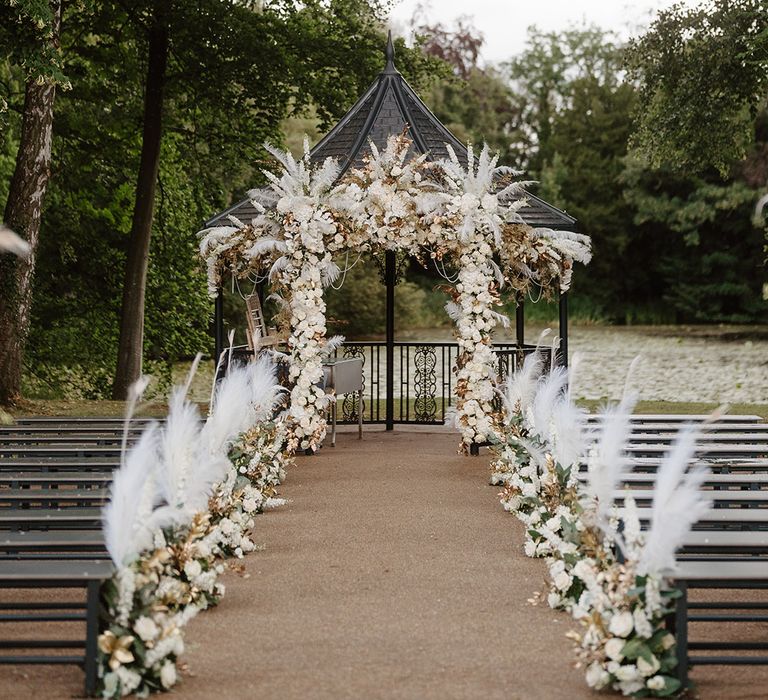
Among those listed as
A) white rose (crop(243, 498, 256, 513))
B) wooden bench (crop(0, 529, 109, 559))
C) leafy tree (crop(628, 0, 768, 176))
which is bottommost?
white rose (crop(243, 498, 256, 513))

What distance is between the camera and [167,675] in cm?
549

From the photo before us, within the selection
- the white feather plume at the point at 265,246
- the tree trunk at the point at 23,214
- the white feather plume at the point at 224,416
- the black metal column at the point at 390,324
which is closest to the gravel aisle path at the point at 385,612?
the white feather plume at the point at 224,416

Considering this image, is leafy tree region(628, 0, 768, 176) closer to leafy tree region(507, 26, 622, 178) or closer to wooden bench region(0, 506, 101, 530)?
wooden bench region(0, 506, 101, 530)

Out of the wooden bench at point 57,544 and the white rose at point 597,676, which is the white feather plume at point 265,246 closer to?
the wooden bench at point 57,544

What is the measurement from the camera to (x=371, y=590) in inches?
295

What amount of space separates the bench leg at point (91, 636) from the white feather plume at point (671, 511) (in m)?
2.45

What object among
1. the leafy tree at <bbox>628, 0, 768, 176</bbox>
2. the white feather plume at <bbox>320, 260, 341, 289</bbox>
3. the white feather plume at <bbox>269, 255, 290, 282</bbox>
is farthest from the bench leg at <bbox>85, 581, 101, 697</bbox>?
the leafy tree at <bbox>628, 0, 768, 176</bbox>

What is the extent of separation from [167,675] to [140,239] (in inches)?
630

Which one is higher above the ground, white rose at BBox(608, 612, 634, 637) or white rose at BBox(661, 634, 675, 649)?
A: white rose at BBox(608, 612, 634, 637)

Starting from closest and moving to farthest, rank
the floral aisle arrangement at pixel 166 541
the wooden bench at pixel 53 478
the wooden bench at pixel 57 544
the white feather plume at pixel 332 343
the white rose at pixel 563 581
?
the floral aisle arrangement at pixel 166 541 < the wooden bench at pixel 57 544 < the white rose at pixel 563 581 < the wooden bench at pixel 53 478 < the white feather plume at pixel 332 343

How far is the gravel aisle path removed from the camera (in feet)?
18.6

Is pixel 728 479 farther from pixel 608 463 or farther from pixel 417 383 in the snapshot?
pixel 417 383

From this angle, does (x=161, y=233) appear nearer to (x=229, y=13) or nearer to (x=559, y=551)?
(x=229, y=13)

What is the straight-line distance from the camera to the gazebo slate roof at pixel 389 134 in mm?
14766
